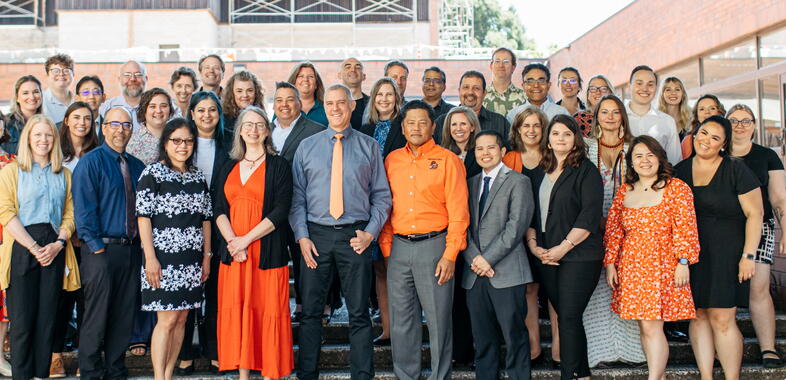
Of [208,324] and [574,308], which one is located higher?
[574,308]

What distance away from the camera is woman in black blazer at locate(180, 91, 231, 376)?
4.69 meters

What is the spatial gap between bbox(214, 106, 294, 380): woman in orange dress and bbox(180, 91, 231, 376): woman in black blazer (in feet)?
0.79

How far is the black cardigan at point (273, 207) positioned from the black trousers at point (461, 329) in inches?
53.6

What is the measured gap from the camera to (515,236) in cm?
443

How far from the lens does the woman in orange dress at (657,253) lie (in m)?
4.37

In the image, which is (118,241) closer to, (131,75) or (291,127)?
(291,127)

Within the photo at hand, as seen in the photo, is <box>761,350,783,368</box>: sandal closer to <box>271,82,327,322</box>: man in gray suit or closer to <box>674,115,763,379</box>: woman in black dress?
<box>674,115,763,379</box>: woman in black dress

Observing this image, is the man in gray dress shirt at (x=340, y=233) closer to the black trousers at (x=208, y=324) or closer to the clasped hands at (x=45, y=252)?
the black trousers at (x=208, y=324)

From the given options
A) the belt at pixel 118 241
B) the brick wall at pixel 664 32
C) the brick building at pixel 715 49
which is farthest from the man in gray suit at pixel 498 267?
the brick wall at pixel 664 32

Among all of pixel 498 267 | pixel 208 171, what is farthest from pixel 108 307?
pixel 498 267

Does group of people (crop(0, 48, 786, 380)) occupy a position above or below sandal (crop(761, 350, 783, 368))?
above

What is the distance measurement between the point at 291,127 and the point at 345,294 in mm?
1627

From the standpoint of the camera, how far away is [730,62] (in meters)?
11.2

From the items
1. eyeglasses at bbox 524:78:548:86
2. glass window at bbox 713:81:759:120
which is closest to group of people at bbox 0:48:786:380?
eyeglasses at bbox 524:78:548:86
